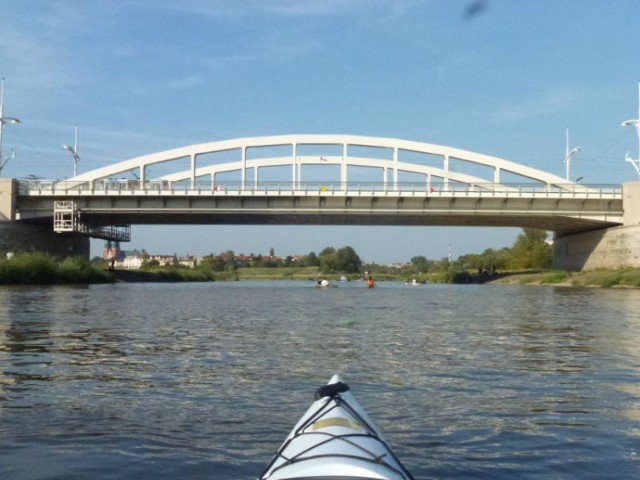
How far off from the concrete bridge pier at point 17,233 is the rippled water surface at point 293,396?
36.3m

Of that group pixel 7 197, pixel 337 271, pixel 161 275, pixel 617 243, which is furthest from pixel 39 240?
pixel 337 271

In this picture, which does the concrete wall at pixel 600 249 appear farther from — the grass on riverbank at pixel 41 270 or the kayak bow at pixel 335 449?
the kayak bow at pixel 335 449

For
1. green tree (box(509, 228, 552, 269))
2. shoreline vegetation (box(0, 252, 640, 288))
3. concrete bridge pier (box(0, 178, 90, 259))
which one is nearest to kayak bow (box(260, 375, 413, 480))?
shoreline vegetation (box(0, 252, 640, 288))

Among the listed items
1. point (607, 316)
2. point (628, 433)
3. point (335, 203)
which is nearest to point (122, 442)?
point (628, 433)

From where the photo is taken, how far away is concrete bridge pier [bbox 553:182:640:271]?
168 ft

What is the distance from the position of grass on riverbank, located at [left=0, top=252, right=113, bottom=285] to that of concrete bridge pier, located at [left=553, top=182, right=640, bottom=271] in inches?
1475

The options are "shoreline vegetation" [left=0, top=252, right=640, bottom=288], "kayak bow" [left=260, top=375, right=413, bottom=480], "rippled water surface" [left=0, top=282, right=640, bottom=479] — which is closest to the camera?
"kayak bow" [left=260, top=375, right=413, bottom=480]

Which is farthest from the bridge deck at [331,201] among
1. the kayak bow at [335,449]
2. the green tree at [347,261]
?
the green tree at [347,261]

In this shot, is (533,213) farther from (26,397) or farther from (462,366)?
(26,397)

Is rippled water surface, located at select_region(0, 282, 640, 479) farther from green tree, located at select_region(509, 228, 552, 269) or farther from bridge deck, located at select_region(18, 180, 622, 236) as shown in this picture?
green tree, located at select_region(509, 228, 552, 269)

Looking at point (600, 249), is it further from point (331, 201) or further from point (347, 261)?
point (347, 261)

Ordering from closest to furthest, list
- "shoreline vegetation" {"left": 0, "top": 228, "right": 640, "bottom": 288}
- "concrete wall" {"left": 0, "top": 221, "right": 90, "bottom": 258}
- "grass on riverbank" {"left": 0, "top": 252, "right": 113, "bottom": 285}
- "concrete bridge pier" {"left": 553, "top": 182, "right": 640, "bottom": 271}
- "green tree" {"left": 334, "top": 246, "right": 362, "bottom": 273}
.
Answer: "grass on riverbank" {"left": 0, "top": 252, "right": 113, "bottom": 285}
"shoreline vegetation" {"left": 0, "top": 228, "right": 640, "bottom": 288}
"concrete bridge pier" {"left": 553, "top": 182, "right": 640, "bottom": 271}
"concrete wall" {"left": 0, "top": 221, "right": 90, "bottom": 258}
"green tree" {"left": 334, "top": 246, "right": 362, "bottom": 273}

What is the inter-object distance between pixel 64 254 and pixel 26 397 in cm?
5579

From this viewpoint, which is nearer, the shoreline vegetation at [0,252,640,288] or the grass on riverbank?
the grass on riverbank
